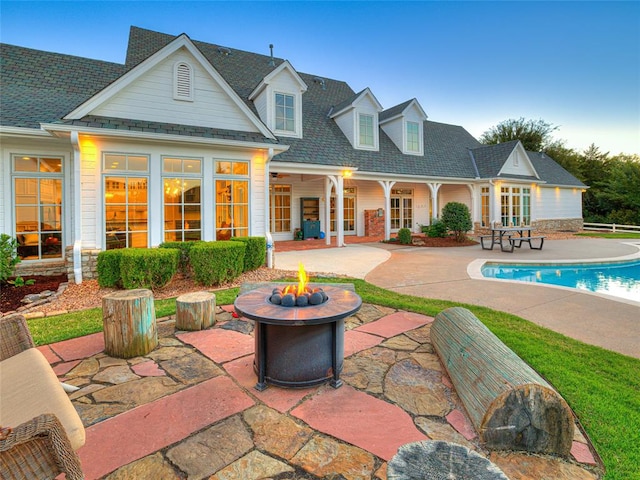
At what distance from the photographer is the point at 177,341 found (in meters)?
3.79

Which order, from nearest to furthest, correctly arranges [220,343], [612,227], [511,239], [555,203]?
[220,343], [511,239], [555,203], [612,227]

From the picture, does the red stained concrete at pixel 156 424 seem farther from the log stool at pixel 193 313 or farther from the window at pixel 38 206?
the window at pixel 38 206

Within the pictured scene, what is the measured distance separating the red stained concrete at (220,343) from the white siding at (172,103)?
6.08 meters

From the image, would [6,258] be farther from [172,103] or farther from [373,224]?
[373,224]

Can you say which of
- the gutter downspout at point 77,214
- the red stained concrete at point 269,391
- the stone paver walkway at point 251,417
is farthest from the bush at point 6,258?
the red stained concrete at point 269,391

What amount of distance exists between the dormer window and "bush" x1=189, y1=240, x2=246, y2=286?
11969mm

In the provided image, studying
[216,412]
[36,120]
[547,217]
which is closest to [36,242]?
[36,120]

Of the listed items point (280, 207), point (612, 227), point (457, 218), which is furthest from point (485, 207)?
point (280, 207)

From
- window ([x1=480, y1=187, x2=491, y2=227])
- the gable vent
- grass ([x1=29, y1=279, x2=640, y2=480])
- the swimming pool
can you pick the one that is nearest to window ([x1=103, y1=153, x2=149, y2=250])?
the gable vent

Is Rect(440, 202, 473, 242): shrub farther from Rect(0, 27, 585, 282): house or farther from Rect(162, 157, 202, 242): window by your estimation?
Rect(162, 157, 202, 242): window

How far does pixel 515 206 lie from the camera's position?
707 inches

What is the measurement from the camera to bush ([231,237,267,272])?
752 cm

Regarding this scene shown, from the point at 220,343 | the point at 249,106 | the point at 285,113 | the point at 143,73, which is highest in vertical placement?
the point at 249,106

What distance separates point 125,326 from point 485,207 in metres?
18.3
